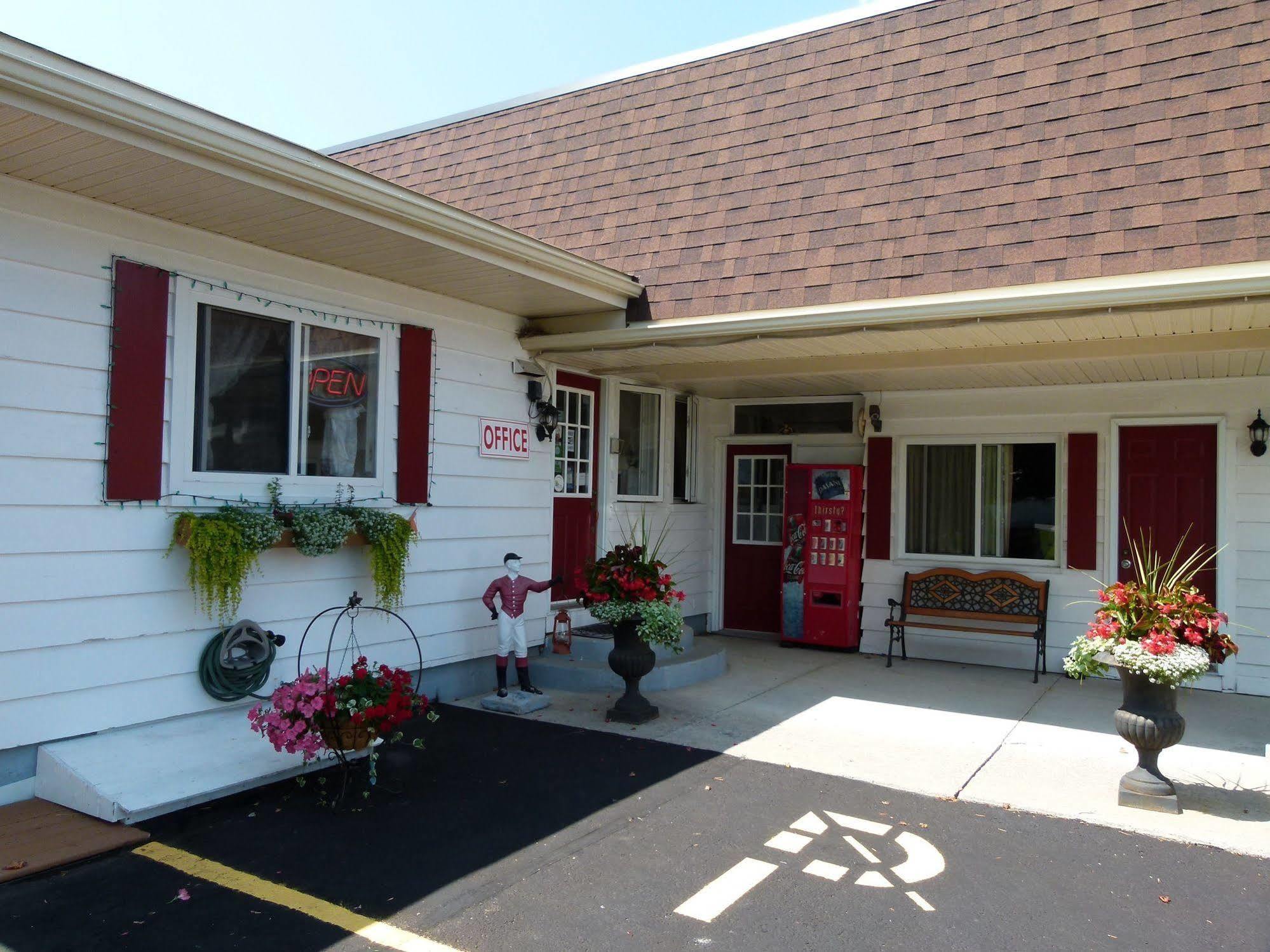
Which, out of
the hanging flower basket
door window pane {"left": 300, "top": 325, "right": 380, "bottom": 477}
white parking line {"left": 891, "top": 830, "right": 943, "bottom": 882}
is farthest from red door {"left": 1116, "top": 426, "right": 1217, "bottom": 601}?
the hanging flower basket

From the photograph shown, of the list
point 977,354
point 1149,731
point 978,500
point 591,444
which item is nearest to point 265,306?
point 591,444

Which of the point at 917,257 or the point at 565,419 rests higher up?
the point at 917,257

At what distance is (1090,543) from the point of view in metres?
7.68

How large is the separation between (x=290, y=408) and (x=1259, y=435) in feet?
22.5

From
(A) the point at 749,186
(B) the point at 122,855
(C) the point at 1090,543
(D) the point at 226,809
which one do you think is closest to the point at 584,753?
(D) the point at 226,809

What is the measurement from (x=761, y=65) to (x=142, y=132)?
4.90 m

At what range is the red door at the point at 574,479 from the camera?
7.59 metres

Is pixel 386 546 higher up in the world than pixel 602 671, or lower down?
higher up

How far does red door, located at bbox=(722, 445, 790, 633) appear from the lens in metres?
9.40

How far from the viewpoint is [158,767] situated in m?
4.28

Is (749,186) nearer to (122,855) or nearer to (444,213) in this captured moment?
(444,213)

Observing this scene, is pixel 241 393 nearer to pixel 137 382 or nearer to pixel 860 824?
pixel 137 382

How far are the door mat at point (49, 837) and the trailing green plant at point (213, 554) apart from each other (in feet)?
3.76

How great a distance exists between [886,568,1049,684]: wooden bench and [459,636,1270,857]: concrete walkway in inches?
14.8
